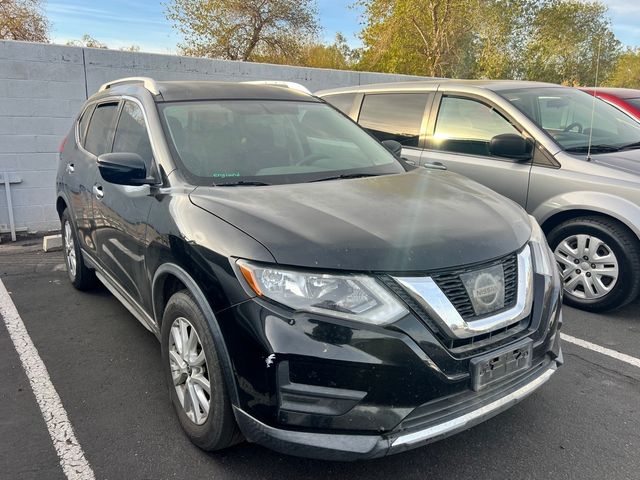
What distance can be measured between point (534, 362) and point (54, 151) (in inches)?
257

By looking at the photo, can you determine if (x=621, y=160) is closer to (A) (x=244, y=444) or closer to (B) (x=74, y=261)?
(A) (x=244, y=444)

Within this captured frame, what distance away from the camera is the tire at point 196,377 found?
2.21m

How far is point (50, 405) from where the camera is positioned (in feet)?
9.48

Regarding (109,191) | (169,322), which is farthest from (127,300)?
(169,322)

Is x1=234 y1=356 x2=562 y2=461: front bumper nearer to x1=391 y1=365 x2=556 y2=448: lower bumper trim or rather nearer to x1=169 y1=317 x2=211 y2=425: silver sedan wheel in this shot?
x1=391 y1=365 x2=556 y2=448: lower bumper trim

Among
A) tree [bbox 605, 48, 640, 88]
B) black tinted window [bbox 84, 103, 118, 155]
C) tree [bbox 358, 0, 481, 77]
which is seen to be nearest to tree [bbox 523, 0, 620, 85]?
tree [bbox 358, 0, 481, 77]

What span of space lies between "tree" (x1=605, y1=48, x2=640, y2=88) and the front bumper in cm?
3576

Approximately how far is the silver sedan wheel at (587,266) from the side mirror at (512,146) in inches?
32.0

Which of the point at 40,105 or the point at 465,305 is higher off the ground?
the point at 40,105

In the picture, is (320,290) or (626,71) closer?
(320,290)

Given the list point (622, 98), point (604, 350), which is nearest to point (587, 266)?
point (604, 350)

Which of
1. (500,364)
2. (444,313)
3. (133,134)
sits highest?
(133,134)

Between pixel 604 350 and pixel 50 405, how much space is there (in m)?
3.55

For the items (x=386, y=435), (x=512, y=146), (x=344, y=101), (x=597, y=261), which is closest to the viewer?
(x=386, y=435)
